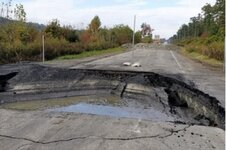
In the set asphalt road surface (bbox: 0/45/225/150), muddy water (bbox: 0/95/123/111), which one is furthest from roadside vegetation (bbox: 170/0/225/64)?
asphalt road surface (bbox: 0/45/225/150)

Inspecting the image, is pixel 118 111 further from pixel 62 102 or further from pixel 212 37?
pixel 212 37

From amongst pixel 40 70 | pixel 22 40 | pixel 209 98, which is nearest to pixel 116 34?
pixel 22 40

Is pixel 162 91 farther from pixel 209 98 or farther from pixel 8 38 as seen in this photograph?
pixel 8 38

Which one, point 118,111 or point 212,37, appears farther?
point 212,37

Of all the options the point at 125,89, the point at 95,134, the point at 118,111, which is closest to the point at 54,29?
the point at 125,89

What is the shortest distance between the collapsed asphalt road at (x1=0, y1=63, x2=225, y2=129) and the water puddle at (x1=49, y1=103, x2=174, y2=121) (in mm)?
266

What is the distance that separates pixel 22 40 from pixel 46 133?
2307 centimetres

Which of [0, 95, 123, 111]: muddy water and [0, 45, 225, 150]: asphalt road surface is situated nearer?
[0, 45, 225, 150]: asphalt road surface

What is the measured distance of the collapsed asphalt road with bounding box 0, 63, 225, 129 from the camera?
938 centimetres

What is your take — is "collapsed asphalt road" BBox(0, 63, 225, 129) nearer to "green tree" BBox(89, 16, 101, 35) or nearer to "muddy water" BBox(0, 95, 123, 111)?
"muddy water" BBox(0, 95, 123, 111)

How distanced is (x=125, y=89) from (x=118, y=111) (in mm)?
3143

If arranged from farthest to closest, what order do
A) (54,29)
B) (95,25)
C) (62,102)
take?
(95,25), (54,29), (62,102)

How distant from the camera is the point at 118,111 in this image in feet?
31.7

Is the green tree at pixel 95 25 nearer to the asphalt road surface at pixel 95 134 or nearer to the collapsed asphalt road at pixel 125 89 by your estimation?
the collapsed asphalt road at pixel 125 89
